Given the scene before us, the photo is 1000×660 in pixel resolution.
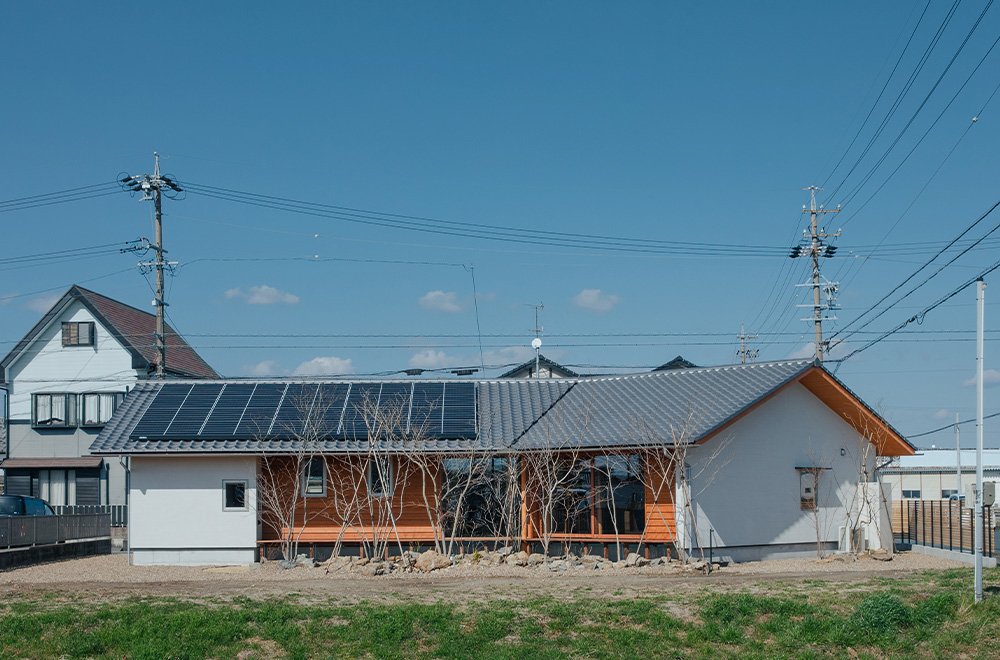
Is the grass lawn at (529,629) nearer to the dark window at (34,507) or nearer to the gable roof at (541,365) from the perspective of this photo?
the dark window at (34,507)

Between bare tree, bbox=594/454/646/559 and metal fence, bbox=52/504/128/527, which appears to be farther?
metal fence, bbox=52/504/128/527

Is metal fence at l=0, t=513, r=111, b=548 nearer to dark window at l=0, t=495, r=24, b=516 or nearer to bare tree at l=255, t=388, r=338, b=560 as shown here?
dark window at l=0, t=495, r=24, b=516

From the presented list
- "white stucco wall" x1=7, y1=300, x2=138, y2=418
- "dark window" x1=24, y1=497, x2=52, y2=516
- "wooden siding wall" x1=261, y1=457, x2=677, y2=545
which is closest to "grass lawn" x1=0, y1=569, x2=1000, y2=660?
"wooden siding wall" x1=261, y1=457, x2=677, y2=545

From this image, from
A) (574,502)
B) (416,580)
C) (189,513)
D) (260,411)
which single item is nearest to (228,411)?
(260,411)

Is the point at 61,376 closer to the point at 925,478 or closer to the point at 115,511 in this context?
the point at 115,511

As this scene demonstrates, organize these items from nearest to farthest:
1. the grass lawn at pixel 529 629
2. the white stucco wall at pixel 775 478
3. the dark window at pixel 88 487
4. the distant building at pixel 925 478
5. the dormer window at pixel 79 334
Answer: the grass lawn at pixel 529 629 → the white stucco wall at pixel 775 478 → the dark window at pixel 88 487 → the dormer window at pixel 79 334 → the distant building at pixel 925 478

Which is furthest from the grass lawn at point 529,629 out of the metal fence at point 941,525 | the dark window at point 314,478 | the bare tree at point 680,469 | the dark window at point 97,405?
the dark window at point 97,405

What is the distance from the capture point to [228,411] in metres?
24.7

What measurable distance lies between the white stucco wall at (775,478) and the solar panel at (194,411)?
485 inches

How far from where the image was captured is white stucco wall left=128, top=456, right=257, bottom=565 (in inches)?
918

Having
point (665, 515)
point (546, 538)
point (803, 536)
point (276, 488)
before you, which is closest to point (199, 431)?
point (276, 488)

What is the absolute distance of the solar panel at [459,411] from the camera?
23.6m

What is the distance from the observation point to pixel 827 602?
1509cm

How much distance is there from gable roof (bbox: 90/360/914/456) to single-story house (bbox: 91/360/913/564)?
66 mm
